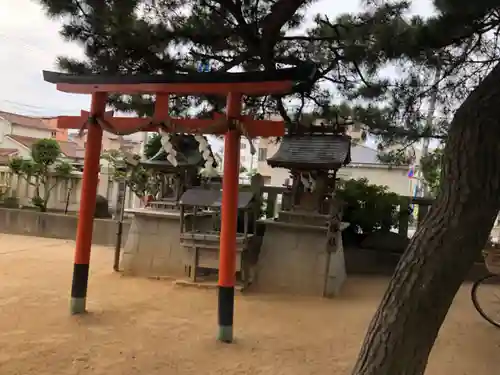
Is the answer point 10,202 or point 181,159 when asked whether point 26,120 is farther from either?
point 181,159

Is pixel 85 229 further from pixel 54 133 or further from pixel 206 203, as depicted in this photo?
pixel 54 133

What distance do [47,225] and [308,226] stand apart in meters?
6.87

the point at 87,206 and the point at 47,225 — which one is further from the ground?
the point at 87,206

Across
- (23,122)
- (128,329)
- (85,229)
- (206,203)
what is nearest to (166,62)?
(206,203)

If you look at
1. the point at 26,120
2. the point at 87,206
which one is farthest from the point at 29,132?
the point at 87,206

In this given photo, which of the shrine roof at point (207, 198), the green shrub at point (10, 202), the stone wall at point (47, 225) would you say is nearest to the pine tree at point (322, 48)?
the shrine roof at point (207, 198)

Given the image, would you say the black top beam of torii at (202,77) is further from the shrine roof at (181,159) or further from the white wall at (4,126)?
the white wall at (4,126)

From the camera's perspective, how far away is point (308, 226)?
22.8 ft

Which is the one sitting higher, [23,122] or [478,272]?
[23,122]

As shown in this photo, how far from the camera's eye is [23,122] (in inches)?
1002

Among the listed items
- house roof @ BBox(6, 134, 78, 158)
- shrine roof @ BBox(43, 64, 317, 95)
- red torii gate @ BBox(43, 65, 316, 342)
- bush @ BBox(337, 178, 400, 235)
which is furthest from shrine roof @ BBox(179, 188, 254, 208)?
house roof @ BBox(6, 134, 78, 158)

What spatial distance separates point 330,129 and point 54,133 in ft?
76.5

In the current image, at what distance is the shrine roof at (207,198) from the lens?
6.69m

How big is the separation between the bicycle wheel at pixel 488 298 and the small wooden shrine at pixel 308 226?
1.80m
